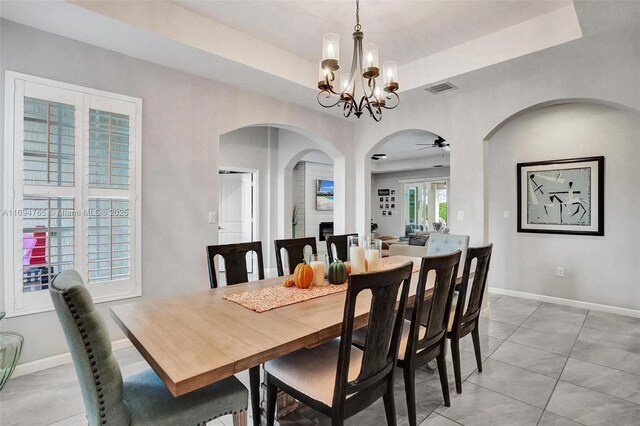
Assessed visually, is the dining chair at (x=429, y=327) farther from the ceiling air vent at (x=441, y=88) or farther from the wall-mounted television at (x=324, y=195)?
the wall-mounted television at (x=324, y=195)

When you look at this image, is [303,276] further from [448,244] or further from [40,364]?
[40,364]

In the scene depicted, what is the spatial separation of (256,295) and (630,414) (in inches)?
95.2

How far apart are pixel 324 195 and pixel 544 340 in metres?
5.36

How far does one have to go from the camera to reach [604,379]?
8.06ft

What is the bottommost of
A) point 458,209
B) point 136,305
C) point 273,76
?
point 136,305

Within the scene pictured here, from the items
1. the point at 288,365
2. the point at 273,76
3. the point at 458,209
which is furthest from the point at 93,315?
the point at 458,209

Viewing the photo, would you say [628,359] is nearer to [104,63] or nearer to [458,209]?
[458,209]

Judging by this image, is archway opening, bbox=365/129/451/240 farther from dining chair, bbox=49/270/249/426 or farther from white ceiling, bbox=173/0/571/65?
dining chair, bbox=49/270/249/426

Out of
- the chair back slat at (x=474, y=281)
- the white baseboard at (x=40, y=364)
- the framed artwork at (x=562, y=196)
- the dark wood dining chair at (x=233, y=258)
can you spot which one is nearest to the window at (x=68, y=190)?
the white baseboard at (x=40, y=364)

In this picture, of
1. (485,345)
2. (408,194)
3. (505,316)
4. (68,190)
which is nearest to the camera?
(68,190)

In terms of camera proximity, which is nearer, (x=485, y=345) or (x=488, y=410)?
(x=488, y=410)

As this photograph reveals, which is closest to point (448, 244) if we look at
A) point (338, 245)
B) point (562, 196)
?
point (338, 245)

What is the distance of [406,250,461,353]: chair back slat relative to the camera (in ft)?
5.73

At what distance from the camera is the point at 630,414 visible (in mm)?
2039
